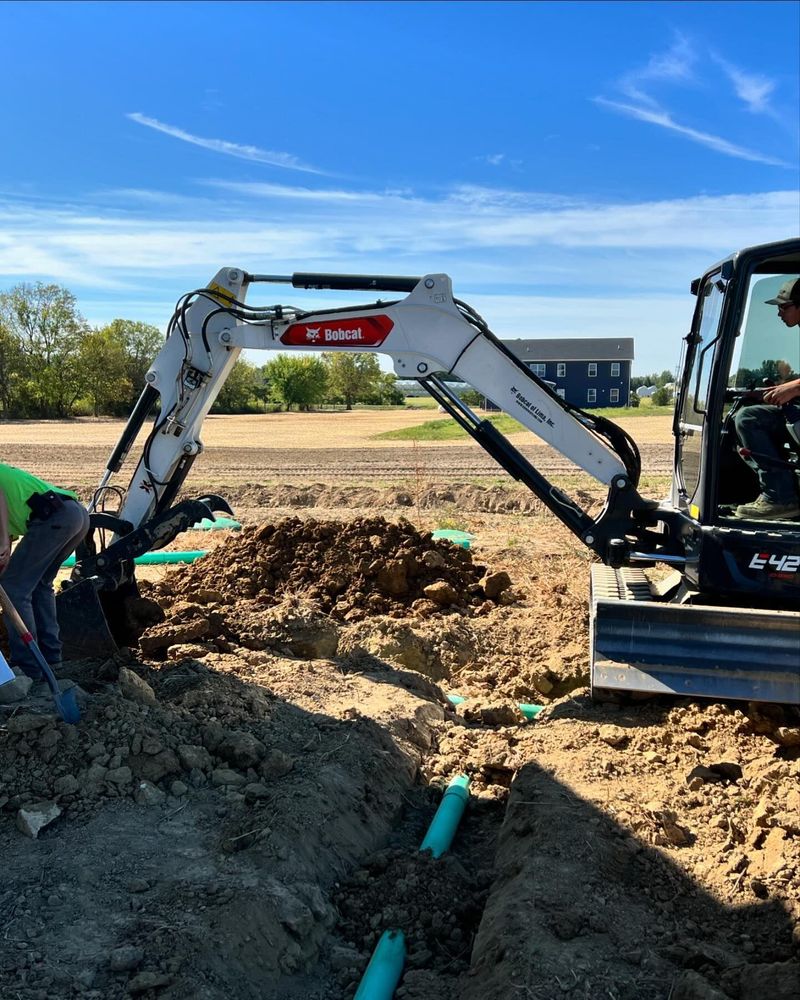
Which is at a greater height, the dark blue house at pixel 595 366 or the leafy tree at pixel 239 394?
the dark blue house at pixel 595 366

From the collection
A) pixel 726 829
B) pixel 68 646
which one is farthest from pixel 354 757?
pixel 68 646

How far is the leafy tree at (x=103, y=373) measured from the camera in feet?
189

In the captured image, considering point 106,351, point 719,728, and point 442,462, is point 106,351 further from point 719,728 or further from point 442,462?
point 719,728

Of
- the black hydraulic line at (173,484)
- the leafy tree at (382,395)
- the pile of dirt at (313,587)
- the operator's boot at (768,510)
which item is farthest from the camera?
the leafy tree at (382,395)

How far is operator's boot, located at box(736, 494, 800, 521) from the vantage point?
17.6 feet

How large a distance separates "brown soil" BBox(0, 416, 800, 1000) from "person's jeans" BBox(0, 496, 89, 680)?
37 cm

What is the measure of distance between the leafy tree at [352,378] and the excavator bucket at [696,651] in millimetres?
70902

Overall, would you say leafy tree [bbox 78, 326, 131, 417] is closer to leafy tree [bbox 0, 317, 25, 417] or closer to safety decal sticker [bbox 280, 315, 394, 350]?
leafy tree [bbox 0, 317, 25, 417]

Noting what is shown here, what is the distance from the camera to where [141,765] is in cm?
464

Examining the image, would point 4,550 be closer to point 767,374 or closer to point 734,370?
point 734,370

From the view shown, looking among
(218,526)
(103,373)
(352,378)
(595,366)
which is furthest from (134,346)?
(218,526)

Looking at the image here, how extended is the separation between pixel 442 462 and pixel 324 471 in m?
3.36

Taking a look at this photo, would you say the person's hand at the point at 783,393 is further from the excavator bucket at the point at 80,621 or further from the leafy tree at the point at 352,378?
the leafy tree at the point at 352,378

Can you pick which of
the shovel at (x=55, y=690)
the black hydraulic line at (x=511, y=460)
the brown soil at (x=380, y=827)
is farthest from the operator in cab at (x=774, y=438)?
the shovel at (x=55, y=690)
